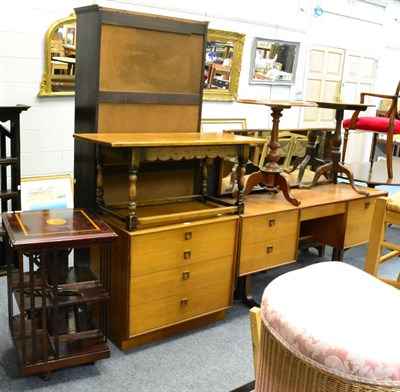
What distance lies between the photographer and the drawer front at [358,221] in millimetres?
3795

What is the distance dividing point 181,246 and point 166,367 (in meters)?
0.64

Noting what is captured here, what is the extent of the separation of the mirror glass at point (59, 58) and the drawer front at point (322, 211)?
2274 millimetres

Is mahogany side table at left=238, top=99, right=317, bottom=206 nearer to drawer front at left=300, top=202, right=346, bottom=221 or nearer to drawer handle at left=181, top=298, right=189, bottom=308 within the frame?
drawer front at left=300, top=202, right=346, bottom=221

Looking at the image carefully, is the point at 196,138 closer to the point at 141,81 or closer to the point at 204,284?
the point at 141,81

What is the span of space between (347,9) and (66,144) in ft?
16.0

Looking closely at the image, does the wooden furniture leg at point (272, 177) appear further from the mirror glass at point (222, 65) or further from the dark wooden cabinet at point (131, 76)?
the mirror glass at point (222, 65)

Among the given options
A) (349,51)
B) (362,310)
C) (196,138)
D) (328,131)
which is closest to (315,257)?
(328,131)

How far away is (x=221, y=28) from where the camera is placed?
5383mm

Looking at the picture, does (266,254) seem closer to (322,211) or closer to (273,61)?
(322,211)

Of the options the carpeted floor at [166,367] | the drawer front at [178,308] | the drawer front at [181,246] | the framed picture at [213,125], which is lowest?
the carpeted floor at [166,367]

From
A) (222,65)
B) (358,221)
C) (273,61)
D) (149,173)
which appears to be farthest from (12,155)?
(273,61)

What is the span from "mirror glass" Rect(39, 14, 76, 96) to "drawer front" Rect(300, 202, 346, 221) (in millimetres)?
2274

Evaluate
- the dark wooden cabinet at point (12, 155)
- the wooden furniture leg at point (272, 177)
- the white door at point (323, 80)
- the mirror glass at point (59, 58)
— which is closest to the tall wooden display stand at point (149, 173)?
the wooden furniture leg at point (272, 177)

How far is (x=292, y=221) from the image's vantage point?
3.34 meters
